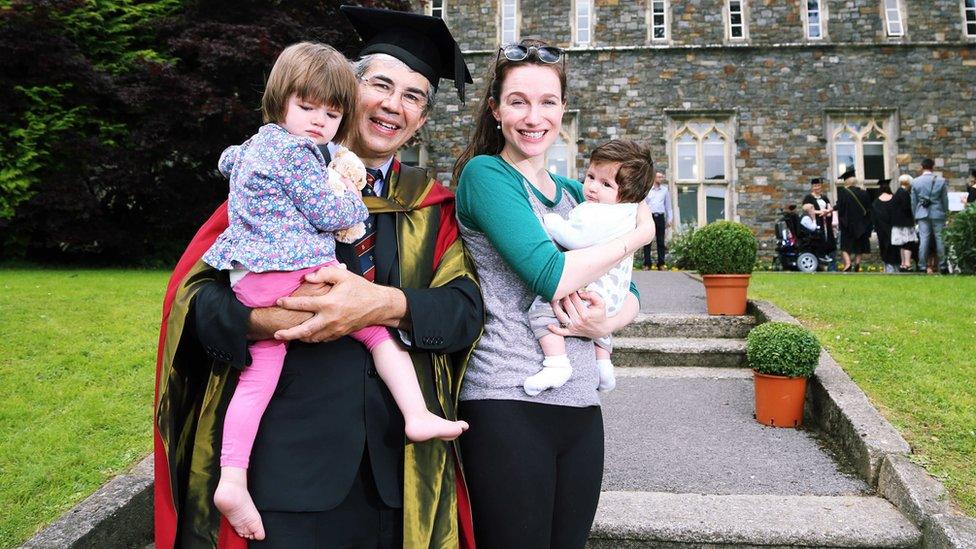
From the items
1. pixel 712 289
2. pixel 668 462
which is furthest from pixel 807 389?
pixel 712 289

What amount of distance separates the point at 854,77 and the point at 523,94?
18.1 m

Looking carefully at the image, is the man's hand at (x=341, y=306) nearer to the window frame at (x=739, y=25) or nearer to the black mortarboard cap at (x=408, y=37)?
the black mortarboard cap at (x=408, y=37)

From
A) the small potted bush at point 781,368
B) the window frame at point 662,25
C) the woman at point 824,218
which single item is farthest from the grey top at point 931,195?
the small potted bush at point 781,368

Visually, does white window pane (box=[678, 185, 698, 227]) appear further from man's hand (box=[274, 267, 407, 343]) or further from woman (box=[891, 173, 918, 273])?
man's hand (box=[274, 267, 407, 343])

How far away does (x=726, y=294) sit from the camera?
23.3 feet

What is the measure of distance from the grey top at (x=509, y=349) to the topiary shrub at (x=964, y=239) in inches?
457

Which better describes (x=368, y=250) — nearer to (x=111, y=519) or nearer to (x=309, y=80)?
(x=309, y=80)

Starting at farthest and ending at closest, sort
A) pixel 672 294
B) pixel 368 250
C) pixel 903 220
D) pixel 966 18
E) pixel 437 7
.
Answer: pixel 437 7 < pixel 966 18 < pixel 903 220 < pixel 672 294 < pixel 368 250

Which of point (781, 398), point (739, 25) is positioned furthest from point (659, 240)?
point (781, 398)

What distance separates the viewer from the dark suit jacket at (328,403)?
1.74 metres

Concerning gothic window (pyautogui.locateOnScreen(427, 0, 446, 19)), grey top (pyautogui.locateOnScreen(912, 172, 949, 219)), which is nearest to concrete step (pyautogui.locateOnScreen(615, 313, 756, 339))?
grey top (pyautogui.locateOnScreen(912, 172, 949, 219))

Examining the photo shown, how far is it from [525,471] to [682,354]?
4.87 m

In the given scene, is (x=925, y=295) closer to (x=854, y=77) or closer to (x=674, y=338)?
(x=674, y=338)

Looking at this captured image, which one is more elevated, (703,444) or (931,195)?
(931,195)
